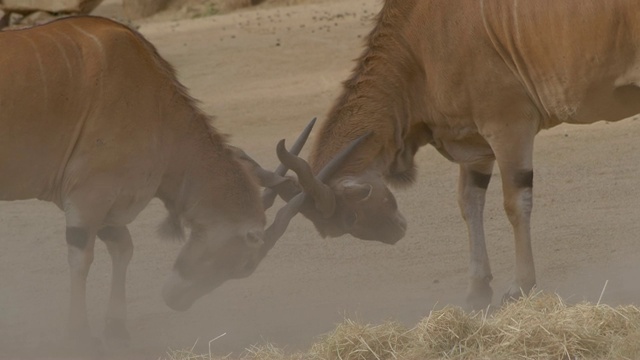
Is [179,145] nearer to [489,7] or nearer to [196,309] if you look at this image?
[196,309]

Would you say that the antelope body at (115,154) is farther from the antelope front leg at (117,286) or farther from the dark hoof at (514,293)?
the dark hoof at (514,293)

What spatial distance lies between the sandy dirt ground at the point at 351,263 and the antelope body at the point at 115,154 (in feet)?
1.33

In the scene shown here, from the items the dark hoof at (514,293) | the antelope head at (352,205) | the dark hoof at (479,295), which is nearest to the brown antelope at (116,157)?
the antelope head at (352,205)

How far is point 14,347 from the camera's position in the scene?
24.3ft

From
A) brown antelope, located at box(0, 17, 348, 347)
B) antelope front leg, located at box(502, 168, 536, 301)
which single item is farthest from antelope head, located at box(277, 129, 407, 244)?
antelope front leg, located at box(502, 168, 536, 301)

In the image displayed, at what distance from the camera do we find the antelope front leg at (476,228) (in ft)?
26.9

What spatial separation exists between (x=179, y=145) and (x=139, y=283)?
1441 mm

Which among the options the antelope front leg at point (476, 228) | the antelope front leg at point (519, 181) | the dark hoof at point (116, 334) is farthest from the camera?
the antelope front leg at point (476, 228)

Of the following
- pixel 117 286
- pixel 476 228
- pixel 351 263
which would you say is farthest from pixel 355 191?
pixel 117 286

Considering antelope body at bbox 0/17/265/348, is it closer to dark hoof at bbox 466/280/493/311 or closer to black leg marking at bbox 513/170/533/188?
dark hoof at bbox 466/280/493/311

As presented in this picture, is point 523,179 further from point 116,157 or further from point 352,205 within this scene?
point 116,157

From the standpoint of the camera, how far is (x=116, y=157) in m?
7.34

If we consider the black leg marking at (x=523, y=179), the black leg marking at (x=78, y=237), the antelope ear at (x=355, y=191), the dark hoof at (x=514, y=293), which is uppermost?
the black leg marking at (x=78, y=237)

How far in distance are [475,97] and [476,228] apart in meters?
1.04
